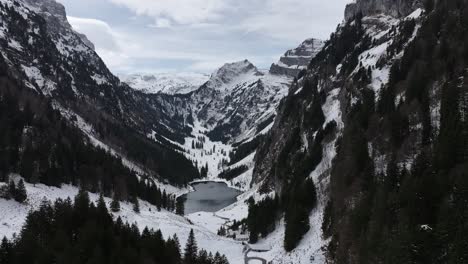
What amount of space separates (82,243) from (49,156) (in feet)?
277

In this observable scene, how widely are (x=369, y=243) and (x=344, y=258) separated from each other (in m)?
7.44

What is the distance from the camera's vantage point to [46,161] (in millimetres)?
124938

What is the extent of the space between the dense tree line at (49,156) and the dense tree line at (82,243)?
4546 cm

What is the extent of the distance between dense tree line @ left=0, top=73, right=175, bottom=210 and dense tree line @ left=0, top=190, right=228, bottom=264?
149 feet

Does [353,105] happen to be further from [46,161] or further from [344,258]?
[46,161]

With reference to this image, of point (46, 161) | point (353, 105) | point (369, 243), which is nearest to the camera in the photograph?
point (369, 243)

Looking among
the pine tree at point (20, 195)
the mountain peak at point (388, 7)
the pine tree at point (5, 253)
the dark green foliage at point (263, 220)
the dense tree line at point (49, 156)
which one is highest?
the mountain peak at point (388, 7)

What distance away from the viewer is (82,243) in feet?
195

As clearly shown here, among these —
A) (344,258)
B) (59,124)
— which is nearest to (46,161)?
(59,124)

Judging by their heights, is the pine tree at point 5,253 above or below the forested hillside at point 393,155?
below

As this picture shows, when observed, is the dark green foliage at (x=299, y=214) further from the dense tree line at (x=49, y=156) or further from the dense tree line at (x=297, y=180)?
the dense tree line at (x=49, y=156)

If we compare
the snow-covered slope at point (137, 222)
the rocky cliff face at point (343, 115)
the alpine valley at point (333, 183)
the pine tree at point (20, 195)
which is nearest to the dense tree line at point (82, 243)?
the alpine valley at point (333, 183)

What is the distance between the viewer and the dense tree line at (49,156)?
11900cm

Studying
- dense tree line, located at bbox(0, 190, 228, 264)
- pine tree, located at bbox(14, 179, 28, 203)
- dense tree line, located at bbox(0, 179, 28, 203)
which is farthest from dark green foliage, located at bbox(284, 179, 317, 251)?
dense tree line, located at bbox(0, 179, 28, 203)
